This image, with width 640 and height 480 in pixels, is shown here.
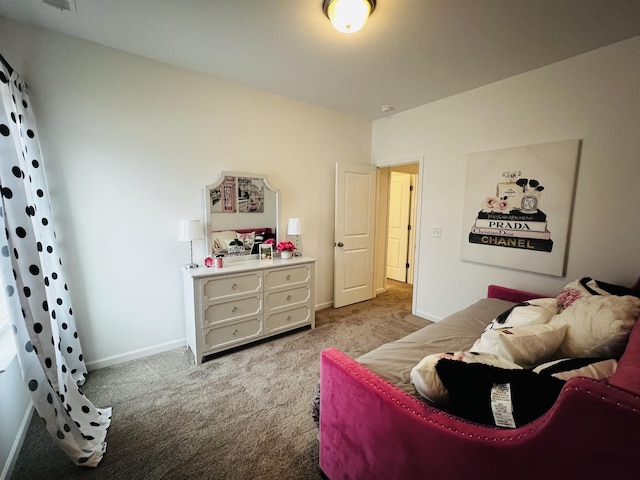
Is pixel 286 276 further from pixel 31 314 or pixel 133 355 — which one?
pixel 31 314

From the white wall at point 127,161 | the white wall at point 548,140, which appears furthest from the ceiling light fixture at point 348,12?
the white wall at point 548,140

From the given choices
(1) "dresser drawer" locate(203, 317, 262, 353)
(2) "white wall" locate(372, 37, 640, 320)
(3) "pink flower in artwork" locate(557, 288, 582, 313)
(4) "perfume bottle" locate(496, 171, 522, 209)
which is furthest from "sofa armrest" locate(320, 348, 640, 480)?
(4) "perfume bottle" locate(496, 171, 522, 209)

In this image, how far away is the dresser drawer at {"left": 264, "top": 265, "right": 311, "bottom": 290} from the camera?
108 inches

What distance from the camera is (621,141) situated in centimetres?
203

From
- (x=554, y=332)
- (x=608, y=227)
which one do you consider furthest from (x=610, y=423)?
(x=608, y=227)

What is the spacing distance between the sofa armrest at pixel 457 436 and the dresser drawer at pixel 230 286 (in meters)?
1.46

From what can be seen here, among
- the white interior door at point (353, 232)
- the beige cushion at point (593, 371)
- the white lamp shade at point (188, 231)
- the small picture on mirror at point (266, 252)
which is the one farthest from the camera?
the white interior door at point (353, 232)

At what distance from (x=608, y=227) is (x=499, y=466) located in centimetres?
236

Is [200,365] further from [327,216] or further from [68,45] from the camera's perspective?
[68,45]

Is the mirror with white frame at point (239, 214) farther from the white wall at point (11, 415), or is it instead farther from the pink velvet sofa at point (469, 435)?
the pink velvet sofa at point (469, 435)

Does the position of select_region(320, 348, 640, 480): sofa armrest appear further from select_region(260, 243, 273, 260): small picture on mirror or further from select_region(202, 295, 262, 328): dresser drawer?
select_region(260, 243, 273, 260): small picture on mirror

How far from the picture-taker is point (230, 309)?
98.8 inches

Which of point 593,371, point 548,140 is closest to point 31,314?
point 593,371

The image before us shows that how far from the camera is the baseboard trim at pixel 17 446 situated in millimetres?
1363
